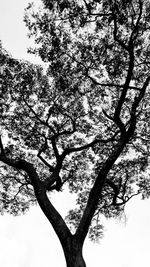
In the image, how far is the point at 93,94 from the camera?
49.2 ft

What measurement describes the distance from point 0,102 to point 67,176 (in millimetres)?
6024

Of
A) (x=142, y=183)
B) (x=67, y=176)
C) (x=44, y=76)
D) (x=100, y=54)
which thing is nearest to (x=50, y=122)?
(x=44, y=76)

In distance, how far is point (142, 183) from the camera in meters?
15.9

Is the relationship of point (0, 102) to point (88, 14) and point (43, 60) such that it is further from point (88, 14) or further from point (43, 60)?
point (88, 14)

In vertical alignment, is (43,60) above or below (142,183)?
above

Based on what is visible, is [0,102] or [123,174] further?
[123,174]

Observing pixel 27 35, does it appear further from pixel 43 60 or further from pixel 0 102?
pixel 0 102

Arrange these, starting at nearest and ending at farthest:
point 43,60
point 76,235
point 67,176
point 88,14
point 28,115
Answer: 1. point 76,235
2. point 88,14
3. point 43,60
4. point 28,115
5. point 67,176

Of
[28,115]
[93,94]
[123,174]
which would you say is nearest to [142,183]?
[123,174]

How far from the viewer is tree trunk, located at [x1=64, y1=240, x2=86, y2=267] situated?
8.80 metres

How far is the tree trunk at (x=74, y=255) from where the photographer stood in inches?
346

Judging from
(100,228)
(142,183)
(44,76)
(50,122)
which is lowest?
(100,228)

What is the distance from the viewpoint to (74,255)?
8.92 m

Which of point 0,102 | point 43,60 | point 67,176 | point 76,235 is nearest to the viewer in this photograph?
point 76,235
